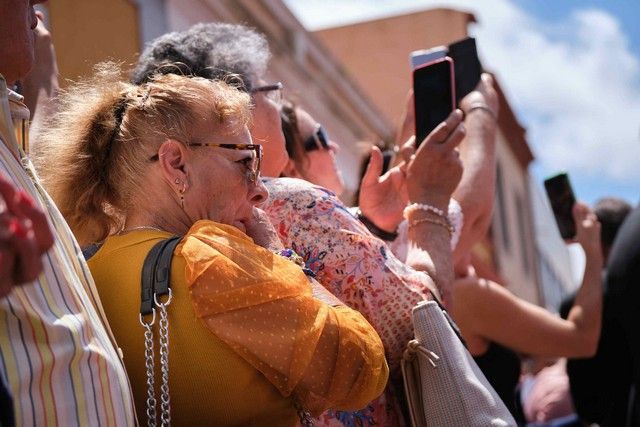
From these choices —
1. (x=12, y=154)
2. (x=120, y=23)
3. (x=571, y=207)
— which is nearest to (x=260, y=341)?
(x=12, y=154)

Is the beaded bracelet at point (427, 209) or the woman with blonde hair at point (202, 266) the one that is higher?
the woman with blonde hair at point (202, 266)

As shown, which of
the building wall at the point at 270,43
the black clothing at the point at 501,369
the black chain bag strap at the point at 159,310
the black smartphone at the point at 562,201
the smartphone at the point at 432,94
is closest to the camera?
the black chain bag strap at the point at 159,310

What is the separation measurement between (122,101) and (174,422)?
76cm

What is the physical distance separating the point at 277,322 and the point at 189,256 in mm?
205

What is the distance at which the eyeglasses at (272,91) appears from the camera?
3068mm

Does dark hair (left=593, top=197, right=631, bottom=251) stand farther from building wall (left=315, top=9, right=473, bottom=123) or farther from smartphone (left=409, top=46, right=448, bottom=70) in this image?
building wall (left=315, top=9, right=473, bottom=123)

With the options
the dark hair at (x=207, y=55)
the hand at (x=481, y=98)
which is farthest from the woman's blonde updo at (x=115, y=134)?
the hand at (x=481, y=98)

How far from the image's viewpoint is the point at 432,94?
→ 9.91 feet

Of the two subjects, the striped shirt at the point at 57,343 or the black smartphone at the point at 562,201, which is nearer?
the striped shirt at the point at 57,343

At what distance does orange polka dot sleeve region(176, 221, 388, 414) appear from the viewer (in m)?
1.92

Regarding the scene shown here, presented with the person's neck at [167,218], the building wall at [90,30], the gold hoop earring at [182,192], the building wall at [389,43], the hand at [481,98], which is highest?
the gold hoop earring at [182,192]

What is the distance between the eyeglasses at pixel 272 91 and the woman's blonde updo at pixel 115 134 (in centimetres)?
68

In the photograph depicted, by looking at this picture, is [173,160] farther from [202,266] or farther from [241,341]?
[241,341]

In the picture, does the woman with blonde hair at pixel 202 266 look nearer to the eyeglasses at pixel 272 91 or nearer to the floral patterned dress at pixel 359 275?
the floral patterned dress at pixel 359 275
